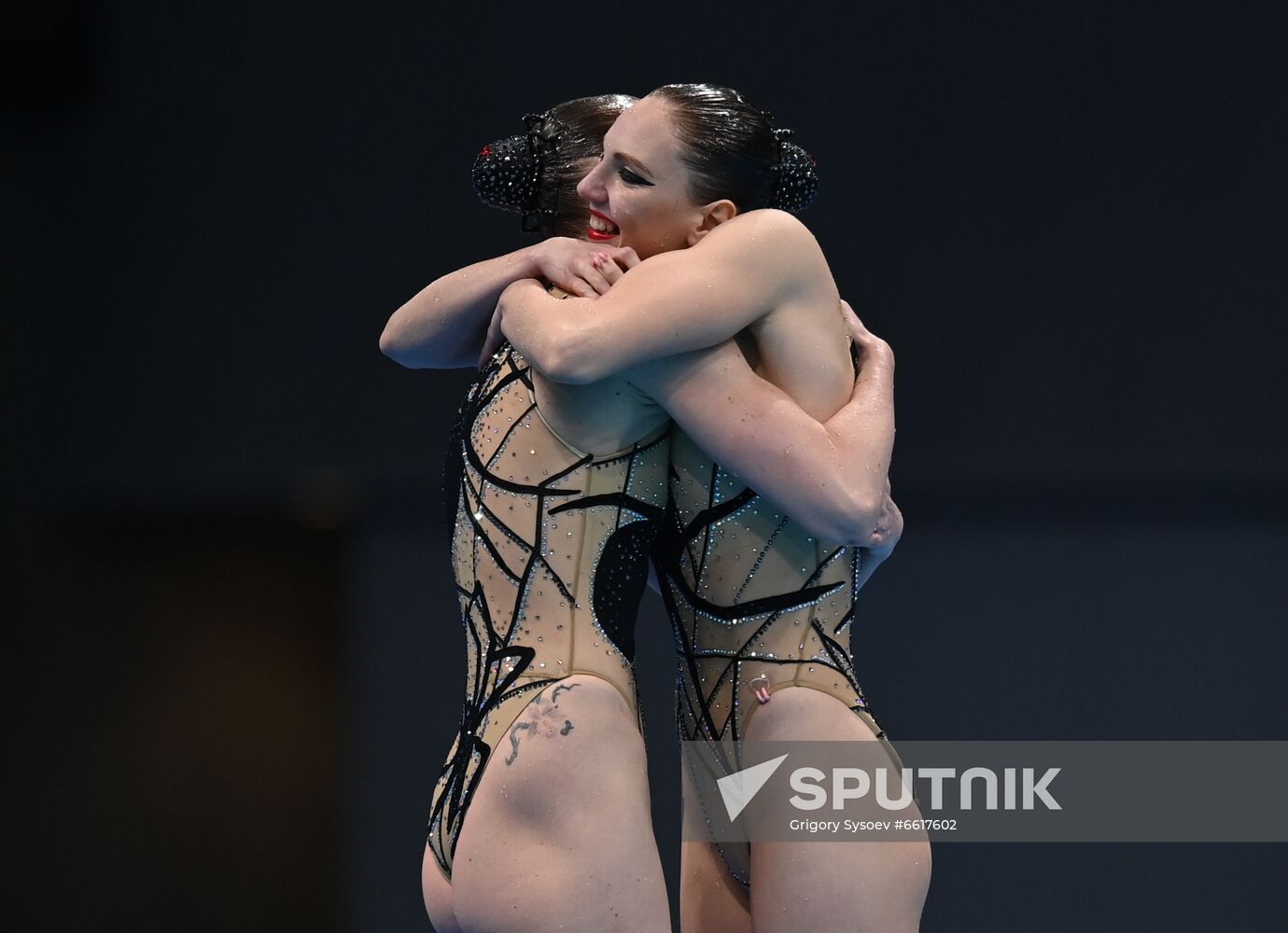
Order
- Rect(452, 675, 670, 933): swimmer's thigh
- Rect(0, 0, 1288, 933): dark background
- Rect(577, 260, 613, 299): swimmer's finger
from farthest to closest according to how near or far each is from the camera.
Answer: Rect(0, 0, 1288, 933): dark background
Rect(577, 260, 613, 299): swimmer's finger
Rect(452, 675, 670, 933): swimmer's thigh

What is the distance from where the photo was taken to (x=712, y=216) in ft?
5.59

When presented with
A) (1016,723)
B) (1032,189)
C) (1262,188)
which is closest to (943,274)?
(1032,189)

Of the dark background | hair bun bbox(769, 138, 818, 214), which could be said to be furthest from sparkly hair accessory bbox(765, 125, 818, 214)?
the dark background

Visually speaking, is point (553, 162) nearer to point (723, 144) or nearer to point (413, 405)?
point (723, 144)

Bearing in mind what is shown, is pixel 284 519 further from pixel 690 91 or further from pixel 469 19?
pixel 690 91

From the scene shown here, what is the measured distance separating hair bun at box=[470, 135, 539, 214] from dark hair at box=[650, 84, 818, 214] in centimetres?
23

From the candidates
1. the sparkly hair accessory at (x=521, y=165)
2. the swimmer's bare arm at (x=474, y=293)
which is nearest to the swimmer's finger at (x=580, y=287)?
the swimmer's bare arm at (x=474, y=293)

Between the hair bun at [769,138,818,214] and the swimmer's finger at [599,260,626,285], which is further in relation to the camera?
the hair bun at [769,138,818,214]

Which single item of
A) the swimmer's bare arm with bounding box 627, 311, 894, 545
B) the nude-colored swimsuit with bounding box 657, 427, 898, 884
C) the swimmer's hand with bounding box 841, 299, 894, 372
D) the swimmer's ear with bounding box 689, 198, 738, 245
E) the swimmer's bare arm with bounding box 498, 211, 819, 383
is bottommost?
the nude-colored swimsuit with bounding box 657, 427, 898, 884

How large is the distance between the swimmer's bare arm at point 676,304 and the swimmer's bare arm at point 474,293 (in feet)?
0.21

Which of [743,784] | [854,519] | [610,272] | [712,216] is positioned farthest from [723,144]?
[743,784]

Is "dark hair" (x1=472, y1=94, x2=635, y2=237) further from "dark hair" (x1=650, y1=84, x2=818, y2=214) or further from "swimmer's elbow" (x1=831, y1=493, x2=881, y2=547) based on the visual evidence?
"swimmer's elbow" (x1=831, y1=493, x2=881, y2=547)

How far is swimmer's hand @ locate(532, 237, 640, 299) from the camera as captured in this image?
1.64 metres

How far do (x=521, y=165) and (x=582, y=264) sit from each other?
0.26 metres
